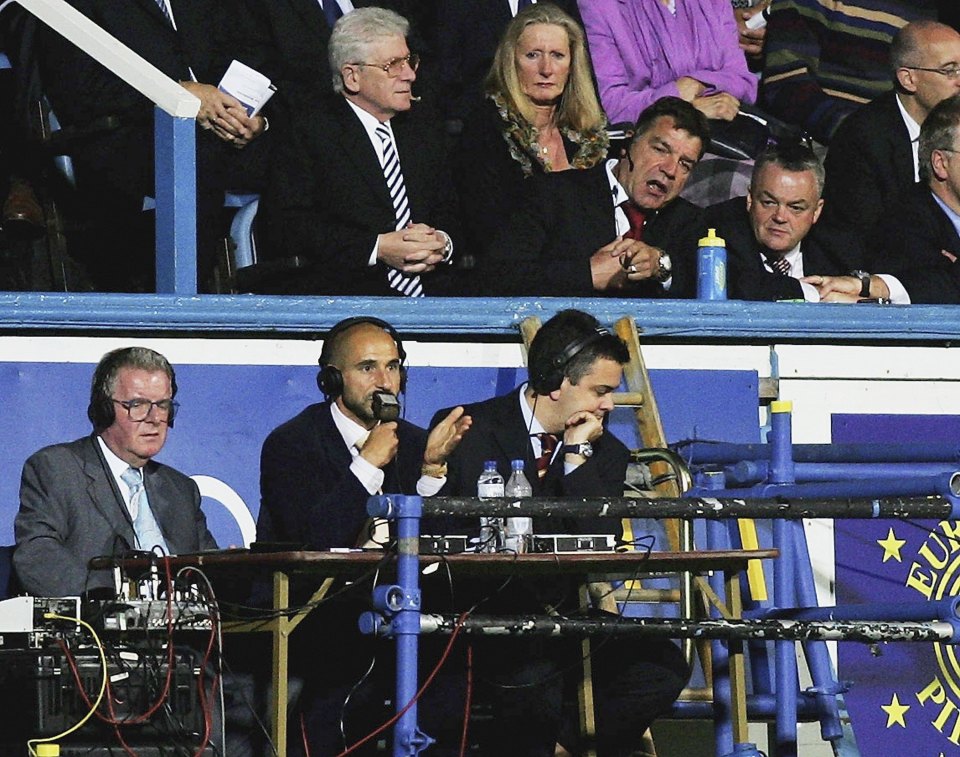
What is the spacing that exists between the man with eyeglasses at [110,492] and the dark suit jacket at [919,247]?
9.16 feet

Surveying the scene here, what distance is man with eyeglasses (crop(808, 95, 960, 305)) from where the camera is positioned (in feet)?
25.9

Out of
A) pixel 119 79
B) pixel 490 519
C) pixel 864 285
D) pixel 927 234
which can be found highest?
pixel 119 79

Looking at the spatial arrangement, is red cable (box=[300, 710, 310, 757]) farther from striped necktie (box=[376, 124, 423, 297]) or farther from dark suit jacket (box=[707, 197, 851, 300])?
dark suit jacket (box=[707, 197, 851, 300])

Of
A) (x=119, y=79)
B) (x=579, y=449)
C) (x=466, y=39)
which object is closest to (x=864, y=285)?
(x=579, y=449)

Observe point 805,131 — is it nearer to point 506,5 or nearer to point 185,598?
point 506,5

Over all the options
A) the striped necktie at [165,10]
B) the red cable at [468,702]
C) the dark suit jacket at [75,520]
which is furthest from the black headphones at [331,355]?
the striped necktie at [165,10]

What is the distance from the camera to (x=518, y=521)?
20.2ft

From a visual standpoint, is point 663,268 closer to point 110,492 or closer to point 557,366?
point 557,366

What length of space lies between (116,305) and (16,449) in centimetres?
56

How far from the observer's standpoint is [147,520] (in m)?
6.60

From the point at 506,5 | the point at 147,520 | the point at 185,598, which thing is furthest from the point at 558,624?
the point at 506,5

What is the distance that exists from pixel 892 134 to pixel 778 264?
0.82m

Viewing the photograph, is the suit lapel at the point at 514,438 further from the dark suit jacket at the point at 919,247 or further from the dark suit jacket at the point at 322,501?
the dark suit jacket at the point at 919,247

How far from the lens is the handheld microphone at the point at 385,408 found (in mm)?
6500
